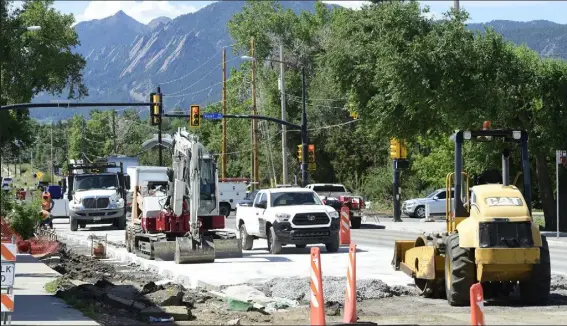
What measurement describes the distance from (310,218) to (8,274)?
17.0 m

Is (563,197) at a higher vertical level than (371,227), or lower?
higher

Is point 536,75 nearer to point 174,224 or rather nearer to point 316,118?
point 174,224

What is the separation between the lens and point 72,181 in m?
50.4

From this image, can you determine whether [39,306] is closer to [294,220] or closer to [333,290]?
[333,290]

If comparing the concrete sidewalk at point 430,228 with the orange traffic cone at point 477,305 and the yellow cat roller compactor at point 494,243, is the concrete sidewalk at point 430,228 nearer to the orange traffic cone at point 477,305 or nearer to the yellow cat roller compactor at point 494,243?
the yellow cat roller compactor at point 494,243

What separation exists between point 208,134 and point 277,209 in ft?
324

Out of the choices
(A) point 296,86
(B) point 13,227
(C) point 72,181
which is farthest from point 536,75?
(A) point 296,86

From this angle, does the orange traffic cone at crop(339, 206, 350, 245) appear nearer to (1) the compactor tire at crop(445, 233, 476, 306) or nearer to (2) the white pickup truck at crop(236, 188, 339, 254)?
(2) the white pickup truck at crop(236, 188, 339, 254)

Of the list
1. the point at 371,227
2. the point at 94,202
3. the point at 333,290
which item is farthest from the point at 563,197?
the point at 333,290

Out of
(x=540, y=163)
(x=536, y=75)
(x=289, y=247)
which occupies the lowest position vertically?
(x=289, y=247)

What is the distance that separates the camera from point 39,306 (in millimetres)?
16125

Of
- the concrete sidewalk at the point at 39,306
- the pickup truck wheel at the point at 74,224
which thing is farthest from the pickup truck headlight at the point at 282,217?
the pickup truck wheel at the point at 74,224

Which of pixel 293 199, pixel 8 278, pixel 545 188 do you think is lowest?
pixel 8 278

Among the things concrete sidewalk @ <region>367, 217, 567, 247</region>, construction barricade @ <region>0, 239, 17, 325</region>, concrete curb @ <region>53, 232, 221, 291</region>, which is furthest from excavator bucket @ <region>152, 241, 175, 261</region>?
construction barricade @ <region>0, 239, 17, 325</region>
